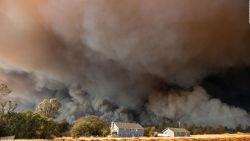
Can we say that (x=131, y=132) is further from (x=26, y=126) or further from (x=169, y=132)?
(x=26, y=126)

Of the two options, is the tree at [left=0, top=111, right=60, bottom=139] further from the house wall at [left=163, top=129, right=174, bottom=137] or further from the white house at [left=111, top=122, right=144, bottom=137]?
the house wall at [left=163, top=129, right=174, bottom=137]

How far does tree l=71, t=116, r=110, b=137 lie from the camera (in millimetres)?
98312

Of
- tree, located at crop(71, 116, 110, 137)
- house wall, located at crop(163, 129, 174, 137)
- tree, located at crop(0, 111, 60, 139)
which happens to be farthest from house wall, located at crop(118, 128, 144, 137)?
tree, located at crop(0, 111, 60, 139)

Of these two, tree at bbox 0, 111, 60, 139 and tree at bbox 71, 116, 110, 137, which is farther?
tree at bbox 71, 116, 110, 137

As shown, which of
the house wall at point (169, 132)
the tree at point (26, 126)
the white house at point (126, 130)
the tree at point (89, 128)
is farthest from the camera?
the house wall at point (169, 132)

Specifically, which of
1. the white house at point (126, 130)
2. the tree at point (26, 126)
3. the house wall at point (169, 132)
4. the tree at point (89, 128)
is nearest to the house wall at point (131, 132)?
the white house at point (126, 130)

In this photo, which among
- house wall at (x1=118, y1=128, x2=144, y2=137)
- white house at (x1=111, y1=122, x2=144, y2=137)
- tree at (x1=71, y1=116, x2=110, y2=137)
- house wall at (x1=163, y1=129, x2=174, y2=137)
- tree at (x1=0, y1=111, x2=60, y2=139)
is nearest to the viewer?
tree at (x1=0, y1=111, x2=60, y2=139)

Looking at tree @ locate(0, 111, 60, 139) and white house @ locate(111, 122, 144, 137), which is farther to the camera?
white house @ locate(111, 122, 144, 137)

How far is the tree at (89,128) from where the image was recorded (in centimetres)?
9831

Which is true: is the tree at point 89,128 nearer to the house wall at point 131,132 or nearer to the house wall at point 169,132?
the house wall at point 131,132

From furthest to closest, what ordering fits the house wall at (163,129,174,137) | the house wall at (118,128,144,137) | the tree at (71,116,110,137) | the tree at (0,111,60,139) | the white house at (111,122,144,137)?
the house wall at (163,129,174,137), the house wall at (118,128,144,137), the white house at (111,122,144,137), the tree at (71,116,110,137), the tree at (0,111,60,139)

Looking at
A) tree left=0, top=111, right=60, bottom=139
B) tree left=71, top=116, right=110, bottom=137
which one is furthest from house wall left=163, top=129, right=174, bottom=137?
tree left=0, top=111, right=60, bottom=139

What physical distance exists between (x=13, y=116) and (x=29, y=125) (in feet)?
13.9

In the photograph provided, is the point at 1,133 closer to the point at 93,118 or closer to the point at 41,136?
the point at 41,136
